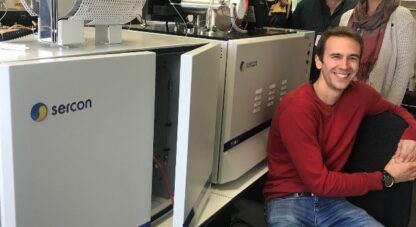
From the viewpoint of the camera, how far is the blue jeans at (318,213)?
1.45 m

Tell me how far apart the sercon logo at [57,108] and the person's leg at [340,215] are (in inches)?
40.2

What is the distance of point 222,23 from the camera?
1530mm

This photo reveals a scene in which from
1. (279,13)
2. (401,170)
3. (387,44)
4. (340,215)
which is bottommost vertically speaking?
(340,215)

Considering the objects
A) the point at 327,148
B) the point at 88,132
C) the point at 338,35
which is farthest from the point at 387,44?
the point at 88,132

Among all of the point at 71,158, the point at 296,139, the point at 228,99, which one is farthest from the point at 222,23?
the point at 71,158

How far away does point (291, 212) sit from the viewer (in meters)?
1.45

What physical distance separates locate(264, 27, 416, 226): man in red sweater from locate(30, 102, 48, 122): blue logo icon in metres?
0.90

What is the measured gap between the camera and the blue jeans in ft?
4.75

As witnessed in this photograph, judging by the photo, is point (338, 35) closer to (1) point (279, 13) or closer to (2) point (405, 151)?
(2) point (405, 151)

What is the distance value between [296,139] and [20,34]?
894 mm

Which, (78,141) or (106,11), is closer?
(78,141)

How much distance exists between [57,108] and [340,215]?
113 centimetres

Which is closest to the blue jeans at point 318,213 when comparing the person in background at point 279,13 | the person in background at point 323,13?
the person in background at point 279,13

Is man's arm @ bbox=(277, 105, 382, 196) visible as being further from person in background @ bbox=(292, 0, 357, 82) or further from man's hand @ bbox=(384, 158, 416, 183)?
person in background @ bbox=(292, 0, 357, 82)
